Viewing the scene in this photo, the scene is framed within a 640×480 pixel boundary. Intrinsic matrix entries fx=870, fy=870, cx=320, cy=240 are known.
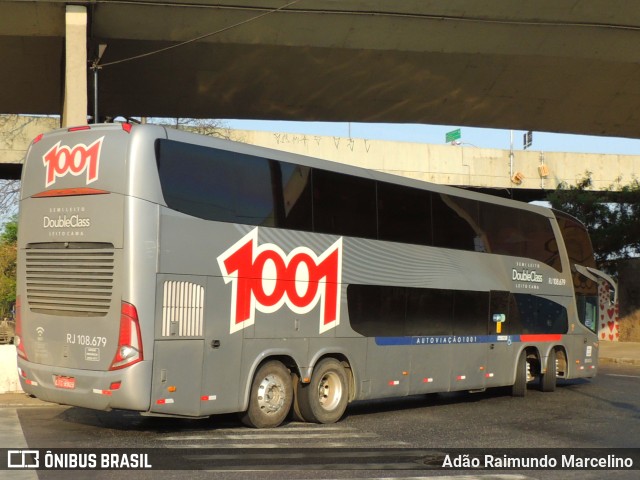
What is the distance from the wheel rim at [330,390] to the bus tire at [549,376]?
23.5 ft

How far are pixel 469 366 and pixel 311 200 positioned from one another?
211 inches

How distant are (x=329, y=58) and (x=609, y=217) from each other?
1850cm

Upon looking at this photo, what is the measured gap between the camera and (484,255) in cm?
1720

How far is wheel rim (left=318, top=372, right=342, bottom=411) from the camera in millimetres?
13555

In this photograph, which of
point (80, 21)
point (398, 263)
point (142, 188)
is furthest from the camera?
point (80, 21)

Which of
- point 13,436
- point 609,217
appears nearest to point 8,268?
point 609,217

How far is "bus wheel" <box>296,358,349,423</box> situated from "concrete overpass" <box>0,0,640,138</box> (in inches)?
319

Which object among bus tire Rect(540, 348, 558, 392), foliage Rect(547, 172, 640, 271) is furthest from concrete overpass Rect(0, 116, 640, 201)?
bus tire Rect(540, 348, 558, 392)

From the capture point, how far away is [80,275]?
1134 centimetres

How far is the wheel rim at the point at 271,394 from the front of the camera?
1250cm

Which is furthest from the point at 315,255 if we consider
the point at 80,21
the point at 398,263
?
the point at 80,21

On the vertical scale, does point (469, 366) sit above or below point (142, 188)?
below

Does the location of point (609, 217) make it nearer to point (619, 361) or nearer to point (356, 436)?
point (619, 361)

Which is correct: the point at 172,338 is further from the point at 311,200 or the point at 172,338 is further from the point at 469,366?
the point at 469,366
